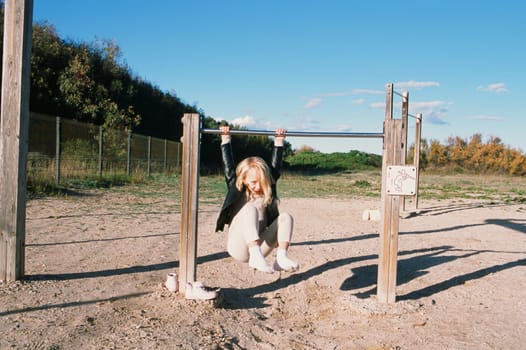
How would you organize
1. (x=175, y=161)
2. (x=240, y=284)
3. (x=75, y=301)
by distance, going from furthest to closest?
(x=175, y=161) < (x=240, y=284) < (x=75, y=301)

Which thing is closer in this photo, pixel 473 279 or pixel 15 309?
pixel 15 309

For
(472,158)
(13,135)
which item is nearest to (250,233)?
(13,135)

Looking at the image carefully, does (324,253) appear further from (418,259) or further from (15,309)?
(15,309)

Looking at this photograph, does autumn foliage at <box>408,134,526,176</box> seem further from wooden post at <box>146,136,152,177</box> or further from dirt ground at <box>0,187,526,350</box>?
dirt ground at <box>0,187,526,350</box>

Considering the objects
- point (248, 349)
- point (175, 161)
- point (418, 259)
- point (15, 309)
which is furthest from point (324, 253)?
point (175, 161)

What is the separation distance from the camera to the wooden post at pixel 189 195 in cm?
398

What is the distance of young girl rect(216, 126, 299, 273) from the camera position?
12.2 feet

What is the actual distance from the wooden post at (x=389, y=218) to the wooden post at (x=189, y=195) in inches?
60.9

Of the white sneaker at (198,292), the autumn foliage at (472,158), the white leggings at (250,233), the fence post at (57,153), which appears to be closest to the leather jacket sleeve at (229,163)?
the white leggings at (250,233)

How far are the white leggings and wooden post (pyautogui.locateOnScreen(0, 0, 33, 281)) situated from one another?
182cm

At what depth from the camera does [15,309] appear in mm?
3525

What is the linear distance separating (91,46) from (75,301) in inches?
827

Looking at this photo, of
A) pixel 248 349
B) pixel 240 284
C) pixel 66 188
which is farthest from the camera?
pixel 66 188

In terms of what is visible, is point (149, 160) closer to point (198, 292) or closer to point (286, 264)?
point (198, 292)
